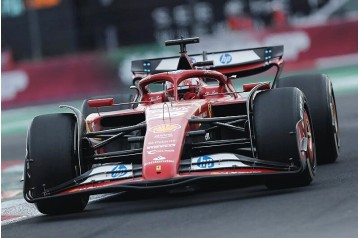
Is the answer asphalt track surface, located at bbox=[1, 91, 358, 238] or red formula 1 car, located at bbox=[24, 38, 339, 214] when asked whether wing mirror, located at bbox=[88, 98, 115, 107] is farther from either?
asphalt track surface, located at bbox=[1, 91, 358, 238]

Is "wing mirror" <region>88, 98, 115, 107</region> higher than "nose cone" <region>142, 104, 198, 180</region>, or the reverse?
"wing mirror" <region>88, 98, 115, 107</region>

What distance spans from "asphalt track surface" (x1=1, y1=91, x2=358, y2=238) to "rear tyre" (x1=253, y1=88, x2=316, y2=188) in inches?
5.0

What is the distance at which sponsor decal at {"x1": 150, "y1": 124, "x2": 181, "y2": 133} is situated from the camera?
9.46m

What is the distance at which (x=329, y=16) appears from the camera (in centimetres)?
2575

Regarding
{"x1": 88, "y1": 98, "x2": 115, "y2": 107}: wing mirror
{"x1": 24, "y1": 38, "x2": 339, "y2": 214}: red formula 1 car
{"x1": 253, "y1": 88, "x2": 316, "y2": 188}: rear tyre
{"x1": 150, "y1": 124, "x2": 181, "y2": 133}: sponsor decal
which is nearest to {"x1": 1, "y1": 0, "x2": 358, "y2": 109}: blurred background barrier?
{"x1": 88, "y1": 98, "x2": 115, "y2": 107}: wing mirror

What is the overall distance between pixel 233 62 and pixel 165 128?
11.1 ft

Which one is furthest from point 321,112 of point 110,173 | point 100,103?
point 110,173

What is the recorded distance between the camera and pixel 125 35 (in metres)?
27.1

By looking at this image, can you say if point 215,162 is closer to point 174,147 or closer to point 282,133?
point 174,147

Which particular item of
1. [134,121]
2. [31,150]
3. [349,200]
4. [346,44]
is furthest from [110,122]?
[346,44]

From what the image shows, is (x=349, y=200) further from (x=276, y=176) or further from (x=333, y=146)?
(x=333, y=146)

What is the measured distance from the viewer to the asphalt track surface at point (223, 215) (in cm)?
762

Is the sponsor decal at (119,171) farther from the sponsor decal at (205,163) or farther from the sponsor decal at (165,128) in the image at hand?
the sponsor decal at (205,163)

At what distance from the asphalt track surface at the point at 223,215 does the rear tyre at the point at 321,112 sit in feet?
2.14
